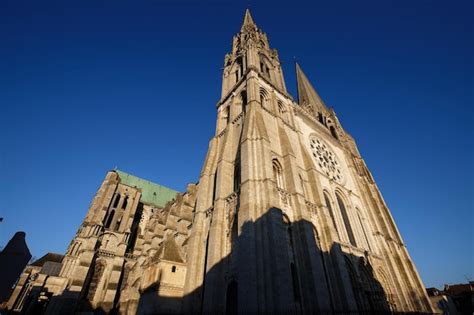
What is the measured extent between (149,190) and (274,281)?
105ft

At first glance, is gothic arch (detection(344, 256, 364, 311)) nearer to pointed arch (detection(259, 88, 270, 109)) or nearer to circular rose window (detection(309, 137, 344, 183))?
circular rose window (detection(309, 137, 344, 183))

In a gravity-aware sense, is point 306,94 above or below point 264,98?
above

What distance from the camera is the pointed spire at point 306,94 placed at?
1363 inches

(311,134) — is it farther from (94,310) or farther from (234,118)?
(94,310)

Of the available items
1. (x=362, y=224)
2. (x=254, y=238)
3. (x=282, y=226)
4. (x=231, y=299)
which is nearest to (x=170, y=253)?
Result: (x=231, y=299)

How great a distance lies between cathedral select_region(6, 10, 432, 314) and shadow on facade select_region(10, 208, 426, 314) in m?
0.05

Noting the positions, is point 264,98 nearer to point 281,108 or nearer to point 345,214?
point 281,108

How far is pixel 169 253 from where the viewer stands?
15.3 metres

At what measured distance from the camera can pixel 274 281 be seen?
10094 millimetres

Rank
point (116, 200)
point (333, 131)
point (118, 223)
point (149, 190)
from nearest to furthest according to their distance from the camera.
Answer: point (118, 223)
point (116, 200)
point (333, 131)
point (149, 190)

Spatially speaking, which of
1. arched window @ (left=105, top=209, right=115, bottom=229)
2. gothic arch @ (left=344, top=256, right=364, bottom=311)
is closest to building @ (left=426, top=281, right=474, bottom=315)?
gothic arch @ (left=344, top=256, right=364, bottom=311)

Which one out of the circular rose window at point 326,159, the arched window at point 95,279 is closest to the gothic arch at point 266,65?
the circular rose window at point 326,159

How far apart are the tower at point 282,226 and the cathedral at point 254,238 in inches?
2.5

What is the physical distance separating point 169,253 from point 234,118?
10861 millimetres
